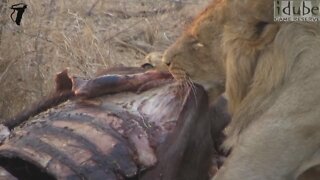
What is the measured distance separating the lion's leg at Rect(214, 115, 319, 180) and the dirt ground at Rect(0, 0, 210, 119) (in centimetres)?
208

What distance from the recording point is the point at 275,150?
94.4 inches

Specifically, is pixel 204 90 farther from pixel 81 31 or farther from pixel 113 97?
pixel 81 31

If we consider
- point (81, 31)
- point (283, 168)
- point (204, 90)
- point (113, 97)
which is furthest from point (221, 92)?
point (81, 31)

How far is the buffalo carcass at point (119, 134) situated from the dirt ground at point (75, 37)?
1452 millimetres

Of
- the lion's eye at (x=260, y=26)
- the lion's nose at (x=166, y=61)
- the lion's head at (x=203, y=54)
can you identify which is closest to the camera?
the lion's eye at (x=260, y=26)

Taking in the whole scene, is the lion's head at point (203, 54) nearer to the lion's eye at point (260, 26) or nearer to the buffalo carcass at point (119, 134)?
the buffalo carcass at point (119, 134)

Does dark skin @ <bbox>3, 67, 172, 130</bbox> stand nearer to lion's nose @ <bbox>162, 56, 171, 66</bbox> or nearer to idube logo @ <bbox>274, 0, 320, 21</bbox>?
lion's nose @ <bbox>162, 56, 171, 66</bbox>

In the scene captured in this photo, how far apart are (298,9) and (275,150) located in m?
0.34

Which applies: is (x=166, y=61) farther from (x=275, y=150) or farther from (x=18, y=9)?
(x=18, y=9)

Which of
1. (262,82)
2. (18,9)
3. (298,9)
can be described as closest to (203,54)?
(262,82)

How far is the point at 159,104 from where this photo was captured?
10.0 ft

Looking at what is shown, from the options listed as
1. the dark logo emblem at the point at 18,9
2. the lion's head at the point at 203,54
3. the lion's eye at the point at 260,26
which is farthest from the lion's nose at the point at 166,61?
the dark logo emblem at the point at 18,9

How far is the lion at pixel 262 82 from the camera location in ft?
7.82

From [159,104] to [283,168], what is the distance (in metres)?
0.73
